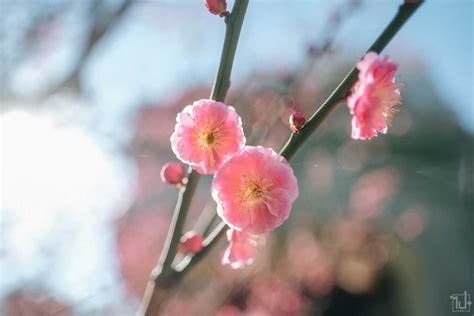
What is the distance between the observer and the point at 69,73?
2145 mm

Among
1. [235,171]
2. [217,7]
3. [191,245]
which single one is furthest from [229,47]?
[191,245]

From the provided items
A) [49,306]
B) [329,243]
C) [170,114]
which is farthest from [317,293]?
[170,114]

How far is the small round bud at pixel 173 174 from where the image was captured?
0.99 m

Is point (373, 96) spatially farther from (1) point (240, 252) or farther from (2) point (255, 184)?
(1) point (240, 252)

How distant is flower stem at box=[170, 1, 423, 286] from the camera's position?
748mm

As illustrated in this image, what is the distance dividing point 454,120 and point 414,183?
3.41 ft

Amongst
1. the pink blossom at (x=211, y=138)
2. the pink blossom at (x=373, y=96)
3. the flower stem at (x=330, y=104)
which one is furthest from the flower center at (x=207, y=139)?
the pink blossom at (x=373, y=96)

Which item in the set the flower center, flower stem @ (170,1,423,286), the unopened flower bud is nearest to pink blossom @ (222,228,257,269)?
flower stem @ (170,1,423,286)

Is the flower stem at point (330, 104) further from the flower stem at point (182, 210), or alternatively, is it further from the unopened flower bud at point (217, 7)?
the unopened flower bud at point (217, 7)

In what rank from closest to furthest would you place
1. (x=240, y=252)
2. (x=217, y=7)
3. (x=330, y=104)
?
(x=330, y=104)
(x=217, y=7)
(x=240, y=252)

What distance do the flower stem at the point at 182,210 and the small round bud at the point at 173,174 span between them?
0.08m

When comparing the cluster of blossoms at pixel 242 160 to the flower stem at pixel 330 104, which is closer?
the flower stem at pixel 330 104

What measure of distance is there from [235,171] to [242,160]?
0.08ft

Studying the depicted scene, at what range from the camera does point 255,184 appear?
95cm
